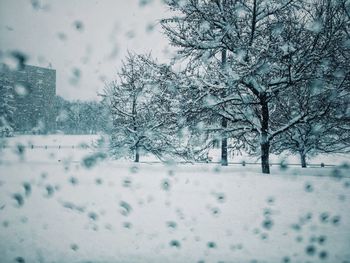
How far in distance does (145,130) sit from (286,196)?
911 cm

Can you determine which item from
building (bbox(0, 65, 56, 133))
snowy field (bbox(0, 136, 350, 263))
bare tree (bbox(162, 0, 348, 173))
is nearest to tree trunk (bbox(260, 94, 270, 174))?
bare tree (bbox(162, 0, 348, 173))

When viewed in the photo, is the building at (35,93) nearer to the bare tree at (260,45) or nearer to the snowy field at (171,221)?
the snowy field at (171,221)

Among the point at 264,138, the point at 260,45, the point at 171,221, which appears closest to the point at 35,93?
the point at 260,45

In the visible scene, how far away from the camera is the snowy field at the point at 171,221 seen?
10.7ft

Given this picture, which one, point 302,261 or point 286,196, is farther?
point 286,196

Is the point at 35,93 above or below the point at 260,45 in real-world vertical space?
below

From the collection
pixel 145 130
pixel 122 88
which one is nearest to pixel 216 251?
pixel 145 130

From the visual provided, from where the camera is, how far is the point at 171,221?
4152 millimetres

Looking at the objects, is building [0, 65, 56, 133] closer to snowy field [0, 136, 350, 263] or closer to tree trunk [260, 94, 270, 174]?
snowy field [0, 136, 350, 263]

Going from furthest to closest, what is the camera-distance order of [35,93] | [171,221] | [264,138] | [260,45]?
1. [35,93]
2. [264,138]
3. [260,45]
4. [171,221]

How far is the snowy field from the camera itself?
326 centimetres

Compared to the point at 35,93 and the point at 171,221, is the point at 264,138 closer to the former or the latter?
the point at 171,221

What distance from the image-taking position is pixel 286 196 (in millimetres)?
5574

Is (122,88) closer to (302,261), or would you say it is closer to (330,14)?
(330,14)
